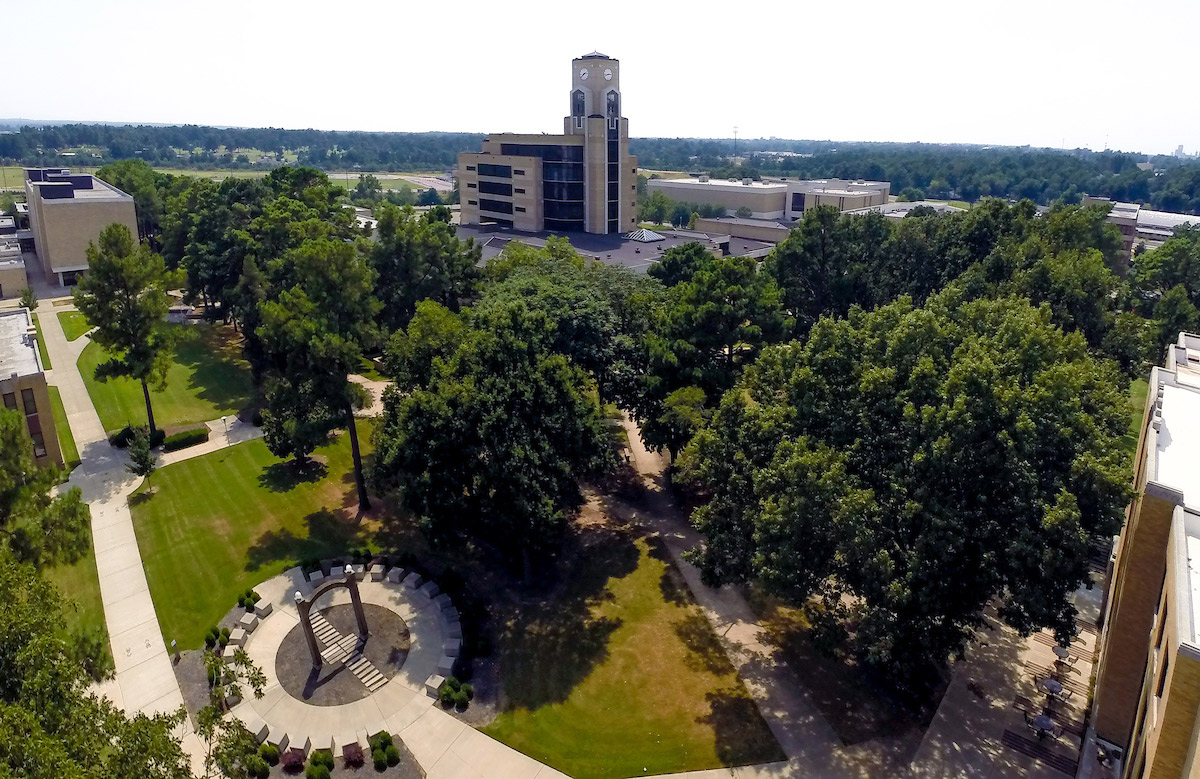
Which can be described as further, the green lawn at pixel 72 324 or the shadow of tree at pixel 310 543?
the green lawn at pixel 72 324

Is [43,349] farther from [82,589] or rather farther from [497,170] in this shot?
[497,170]

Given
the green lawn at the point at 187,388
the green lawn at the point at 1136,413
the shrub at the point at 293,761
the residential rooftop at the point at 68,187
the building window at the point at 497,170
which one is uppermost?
the building window at the point at 497,170

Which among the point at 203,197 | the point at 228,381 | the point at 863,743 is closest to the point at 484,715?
the point at 863,743

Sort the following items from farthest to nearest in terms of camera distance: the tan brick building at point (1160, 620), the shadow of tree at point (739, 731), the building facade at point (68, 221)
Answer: the building facade at point (68, 221), the shadow of tree at point (739, 731), the tan brick building at point (1160, 620)

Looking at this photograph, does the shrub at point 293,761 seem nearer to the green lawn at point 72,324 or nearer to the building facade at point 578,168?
the green lawn at point 72,324

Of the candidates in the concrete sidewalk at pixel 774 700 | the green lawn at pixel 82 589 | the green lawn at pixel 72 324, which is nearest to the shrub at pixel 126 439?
the green lawn at pixel 82 589

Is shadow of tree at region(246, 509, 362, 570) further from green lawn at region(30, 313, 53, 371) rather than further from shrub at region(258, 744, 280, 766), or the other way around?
green lawn at region(30, 313, 53, 371)

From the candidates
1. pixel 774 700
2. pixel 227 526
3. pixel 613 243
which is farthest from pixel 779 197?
pixel 774 700

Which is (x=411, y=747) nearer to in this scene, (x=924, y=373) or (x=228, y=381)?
(x=924, y=373)
